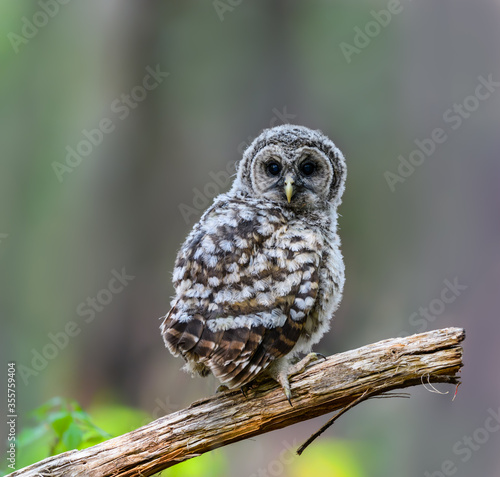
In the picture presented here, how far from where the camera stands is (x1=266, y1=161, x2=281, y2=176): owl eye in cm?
204

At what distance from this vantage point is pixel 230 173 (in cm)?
320

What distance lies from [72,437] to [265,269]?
846 mm

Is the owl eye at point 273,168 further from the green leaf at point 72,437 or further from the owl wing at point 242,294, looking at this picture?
the green leaf at point 72,437

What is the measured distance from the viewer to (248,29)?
337 cm

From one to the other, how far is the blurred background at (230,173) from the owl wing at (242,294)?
1399 millimetres

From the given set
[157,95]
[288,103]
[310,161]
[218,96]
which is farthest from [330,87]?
[310,161]

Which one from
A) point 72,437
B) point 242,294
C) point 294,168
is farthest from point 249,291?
point 72,437

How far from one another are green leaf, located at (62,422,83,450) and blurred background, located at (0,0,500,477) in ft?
4.35

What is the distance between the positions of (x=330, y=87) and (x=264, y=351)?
221 centimetres

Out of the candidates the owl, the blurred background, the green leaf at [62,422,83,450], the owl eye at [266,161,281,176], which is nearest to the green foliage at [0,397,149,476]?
the green leaf at [62,422,83,450]

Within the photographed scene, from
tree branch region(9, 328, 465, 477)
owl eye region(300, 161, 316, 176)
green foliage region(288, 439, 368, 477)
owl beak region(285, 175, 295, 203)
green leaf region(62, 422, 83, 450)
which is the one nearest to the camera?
tree branch region(9, 328, 465, 477)

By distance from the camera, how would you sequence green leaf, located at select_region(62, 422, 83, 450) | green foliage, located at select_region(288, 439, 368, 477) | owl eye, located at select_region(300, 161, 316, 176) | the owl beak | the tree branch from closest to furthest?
the tree branch
green leaf, located at select_region(62, 422, 83, 450)
the owl beak
owl eye, located at select_region(300, 161, 316, 176)
green foliage, located at select_region(288, 439, 368, 477)

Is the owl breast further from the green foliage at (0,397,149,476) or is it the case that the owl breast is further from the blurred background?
the blurred background

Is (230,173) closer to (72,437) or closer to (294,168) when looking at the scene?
(294,168)
